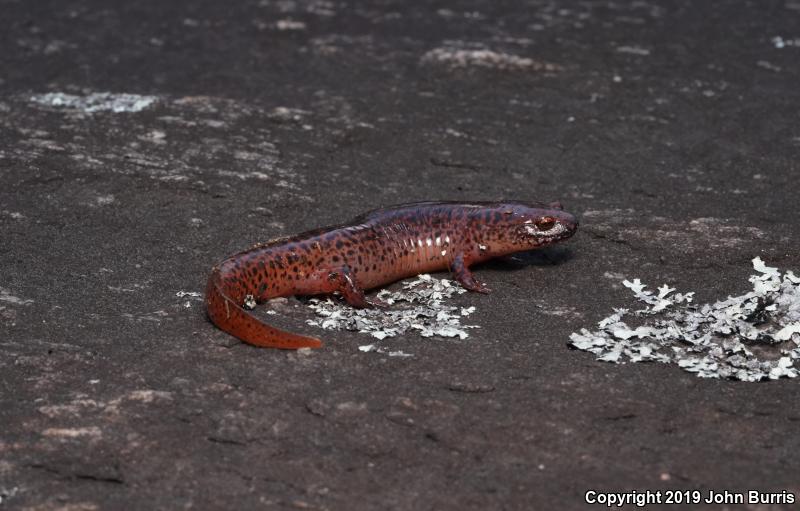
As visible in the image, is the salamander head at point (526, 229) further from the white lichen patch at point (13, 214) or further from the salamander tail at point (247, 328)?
the white lichen patch at point (13, 214)

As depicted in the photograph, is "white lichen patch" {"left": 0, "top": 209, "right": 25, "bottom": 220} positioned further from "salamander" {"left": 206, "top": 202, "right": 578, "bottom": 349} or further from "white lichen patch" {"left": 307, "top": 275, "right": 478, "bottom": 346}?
"white lichen patch" {"left": 307, "top": 275, "right": 478, "bottom": 346}

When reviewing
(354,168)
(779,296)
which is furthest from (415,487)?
(354,168)

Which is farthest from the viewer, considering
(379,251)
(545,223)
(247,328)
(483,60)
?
(483,60)

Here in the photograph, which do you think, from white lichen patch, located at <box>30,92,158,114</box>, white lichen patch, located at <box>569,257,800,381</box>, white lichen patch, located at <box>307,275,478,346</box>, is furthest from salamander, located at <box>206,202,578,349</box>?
white lichen patch, located at <box>30,92,158,114</box>

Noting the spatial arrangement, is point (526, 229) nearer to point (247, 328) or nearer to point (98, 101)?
point (247, 328)

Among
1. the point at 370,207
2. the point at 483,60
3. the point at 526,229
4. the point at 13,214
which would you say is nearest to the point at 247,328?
the point at 526,229

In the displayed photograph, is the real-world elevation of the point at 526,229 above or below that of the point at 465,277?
above
